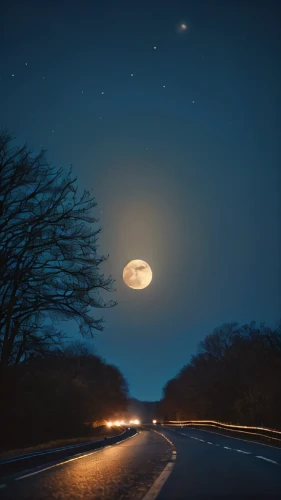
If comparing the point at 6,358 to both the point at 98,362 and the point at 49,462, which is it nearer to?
the point at 49,462

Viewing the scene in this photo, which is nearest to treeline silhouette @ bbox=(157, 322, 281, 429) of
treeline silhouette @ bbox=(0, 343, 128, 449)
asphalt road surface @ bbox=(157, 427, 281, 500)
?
treeline silhouette @ bbox=(0, 343, 128, 449)

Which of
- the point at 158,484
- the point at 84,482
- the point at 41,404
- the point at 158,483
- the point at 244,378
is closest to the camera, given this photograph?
the point at 158,484

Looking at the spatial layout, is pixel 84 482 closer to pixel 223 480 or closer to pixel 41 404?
pixel 223 480

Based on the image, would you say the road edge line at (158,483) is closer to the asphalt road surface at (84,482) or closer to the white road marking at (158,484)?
the white road marking at (158,484)

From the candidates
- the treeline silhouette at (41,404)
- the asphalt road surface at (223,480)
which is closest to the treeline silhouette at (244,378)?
the treeline silhouette at (41,404)

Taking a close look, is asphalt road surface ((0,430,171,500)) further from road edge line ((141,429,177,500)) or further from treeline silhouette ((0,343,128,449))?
treeline silhouette ((0,343,128,449))

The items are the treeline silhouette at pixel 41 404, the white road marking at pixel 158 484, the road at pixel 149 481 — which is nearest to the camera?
the white road marking at pixel 158 484

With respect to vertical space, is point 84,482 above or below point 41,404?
below

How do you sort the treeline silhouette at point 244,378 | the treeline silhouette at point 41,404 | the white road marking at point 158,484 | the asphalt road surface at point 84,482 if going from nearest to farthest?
the white road marking at point 158,484
the asphalt road surface at point 84,482
the treeline silhouette at point 41,404
the treeline silhouette at point 244,378

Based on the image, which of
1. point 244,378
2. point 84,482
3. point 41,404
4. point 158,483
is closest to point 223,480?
point 158,483

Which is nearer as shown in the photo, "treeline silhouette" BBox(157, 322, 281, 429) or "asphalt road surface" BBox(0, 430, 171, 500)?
"asphalt road surface" BBox(0, 430, 171, 500)

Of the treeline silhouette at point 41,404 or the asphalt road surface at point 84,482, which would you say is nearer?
the asphalt road surface at point 84,482

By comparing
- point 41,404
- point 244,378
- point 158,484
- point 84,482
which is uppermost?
point 244,378

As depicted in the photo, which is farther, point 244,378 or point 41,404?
point 244,378
